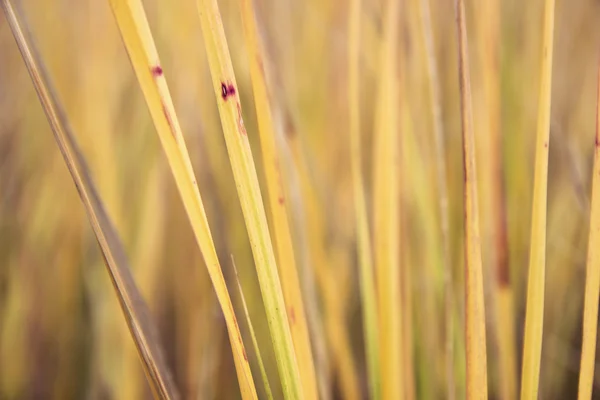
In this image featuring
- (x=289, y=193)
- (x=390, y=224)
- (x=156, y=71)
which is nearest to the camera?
(x=156, y=71)

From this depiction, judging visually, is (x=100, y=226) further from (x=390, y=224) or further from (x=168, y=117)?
(x=390, y=224)

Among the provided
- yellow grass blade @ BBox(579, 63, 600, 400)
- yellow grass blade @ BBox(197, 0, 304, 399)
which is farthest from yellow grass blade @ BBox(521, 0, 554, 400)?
yellow grass blade @ BBox(197, 0, 304, 399)

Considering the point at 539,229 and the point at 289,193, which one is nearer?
the point at 539,229

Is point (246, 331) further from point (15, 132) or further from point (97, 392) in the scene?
point (15, 132)

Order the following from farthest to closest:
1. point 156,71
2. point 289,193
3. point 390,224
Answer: point 289,193 → point 390,224 → point 156,71

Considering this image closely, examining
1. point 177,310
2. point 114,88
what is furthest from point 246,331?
point 114,88

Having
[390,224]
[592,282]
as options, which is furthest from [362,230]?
[592,282]

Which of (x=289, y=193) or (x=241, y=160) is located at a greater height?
(x=241, y=160)
